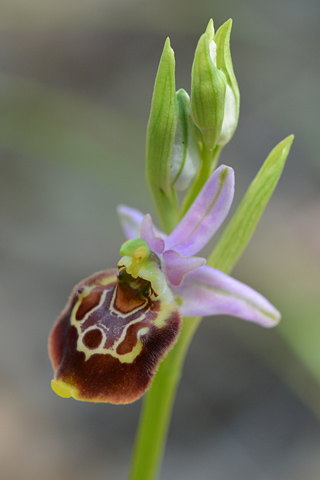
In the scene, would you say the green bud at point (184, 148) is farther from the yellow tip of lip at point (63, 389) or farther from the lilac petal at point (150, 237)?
the yellow tip of lip at point (63, 389)

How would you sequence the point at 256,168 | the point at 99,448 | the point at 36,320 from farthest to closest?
the point at 256,168, the point at 36,320, the point at 99,448

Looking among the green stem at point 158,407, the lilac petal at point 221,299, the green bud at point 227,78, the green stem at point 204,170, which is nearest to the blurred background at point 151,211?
the green stem at point 158,407

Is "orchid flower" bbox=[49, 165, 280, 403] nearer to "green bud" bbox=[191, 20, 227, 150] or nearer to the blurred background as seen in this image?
"green bud" bbox=[191, 20, 227, 150]

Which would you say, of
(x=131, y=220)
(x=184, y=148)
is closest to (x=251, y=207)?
(x=184, y=148)

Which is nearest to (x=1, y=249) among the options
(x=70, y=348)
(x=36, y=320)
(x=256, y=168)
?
(x=36, y=320)

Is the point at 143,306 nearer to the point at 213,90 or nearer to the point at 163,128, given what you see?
the point at 163,128

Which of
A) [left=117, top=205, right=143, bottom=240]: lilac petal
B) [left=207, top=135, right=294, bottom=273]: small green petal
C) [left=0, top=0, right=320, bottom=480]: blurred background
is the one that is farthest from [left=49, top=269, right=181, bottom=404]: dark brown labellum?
[left=0, top=0, right=320, bottom=480]: blurred background

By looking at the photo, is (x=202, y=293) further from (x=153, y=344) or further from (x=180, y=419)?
(x=180, y=419)
